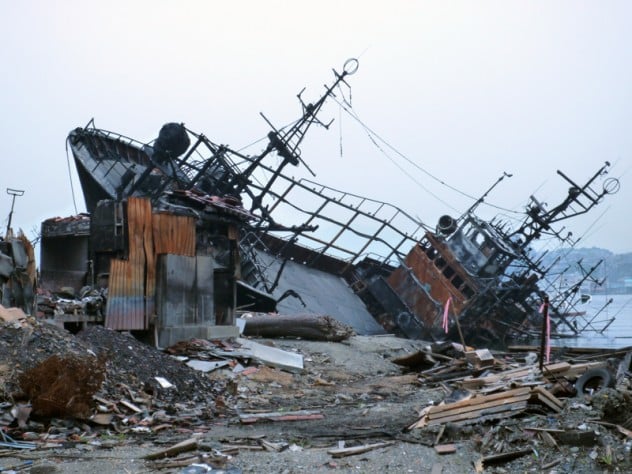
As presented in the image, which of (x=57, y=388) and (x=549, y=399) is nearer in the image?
(x=549, y=399)

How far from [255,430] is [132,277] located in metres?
6.82

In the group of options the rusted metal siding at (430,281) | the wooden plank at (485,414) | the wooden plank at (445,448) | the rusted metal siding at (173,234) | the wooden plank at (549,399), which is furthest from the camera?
the rusted metal siding at (430,281)

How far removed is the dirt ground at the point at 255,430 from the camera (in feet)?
21.7

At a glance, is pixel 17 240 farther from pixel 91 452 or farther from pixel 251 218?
pixel 91 452

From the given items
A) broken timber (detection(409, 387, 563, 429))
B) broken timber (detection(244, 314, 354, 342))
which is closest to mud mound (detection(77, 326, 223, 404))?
broken timber (detection(409, 387, 563, 429))

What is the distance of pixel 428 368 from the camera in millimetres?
17172

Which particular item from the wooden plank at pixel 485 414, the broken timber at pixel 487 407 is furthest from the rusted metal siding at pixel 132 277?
the wooden plank at pixel 485 414

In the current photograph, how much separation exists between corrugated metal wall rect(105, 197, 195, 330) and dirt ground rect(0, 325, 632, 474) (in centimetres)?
120

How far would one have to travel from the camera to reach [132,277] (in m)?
14.6

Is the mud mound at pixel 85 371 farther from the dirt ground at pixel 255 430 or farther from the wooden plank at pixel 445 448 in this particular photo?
the wooden plank at pixel 445 448

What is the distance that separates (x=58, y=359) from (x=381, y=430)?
4010mm

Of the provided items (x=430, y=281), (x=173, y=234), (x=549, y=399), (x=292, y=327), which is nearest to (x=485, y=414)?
(x=549, y=399)

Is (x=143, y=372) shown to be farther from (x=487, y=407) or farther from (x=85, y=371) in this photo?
(x=487, y=407)

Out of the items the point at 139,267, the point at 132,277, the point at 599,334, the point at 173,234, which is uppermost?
the point at 173,234
